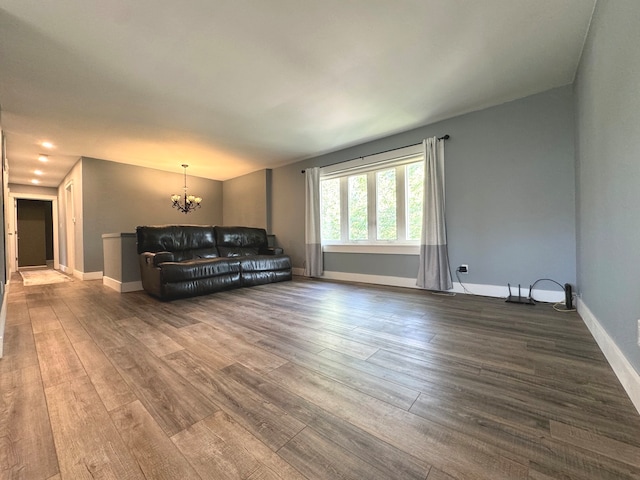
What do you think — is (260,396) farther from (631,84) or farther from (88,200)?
(88,200)

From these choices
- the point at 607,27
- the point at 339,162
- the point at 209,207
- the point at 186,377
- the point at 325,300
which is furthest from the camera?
the point at 209,207

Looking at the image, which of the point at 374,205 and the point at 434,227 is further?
the point at 374,205

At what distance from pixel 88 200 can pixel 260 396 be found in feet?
19.1

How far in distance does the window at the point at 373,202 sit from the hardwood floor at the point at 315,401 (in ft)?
6.30

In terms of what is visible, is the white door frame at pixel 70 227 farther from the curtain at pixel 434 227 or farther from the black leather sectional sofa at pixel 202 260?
the curtain at pixel 434 227

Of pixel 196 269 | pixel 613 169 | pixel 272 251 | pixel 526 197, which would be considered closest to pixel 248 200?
pixel 272 251

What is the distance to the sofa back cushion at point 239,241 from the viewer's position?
4.89m

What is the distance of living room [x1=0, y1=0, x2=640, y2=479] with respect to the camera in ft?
4.61

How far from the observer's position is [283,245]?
5812 mm

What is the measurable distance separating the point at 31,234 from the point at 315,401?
11649mm

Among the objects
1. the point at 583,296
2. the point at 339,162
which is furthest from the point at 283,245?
the point at 583,296

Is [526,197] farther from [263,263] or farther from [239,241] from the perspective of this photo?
[239,241]

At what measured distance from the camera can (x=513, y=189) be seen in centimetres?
310

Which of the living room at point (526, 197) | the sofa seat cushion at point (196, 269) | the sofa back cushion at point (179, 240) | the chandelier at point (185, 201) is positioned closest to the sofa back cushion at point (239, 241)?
the sofa back cushion at point (179, 240)
